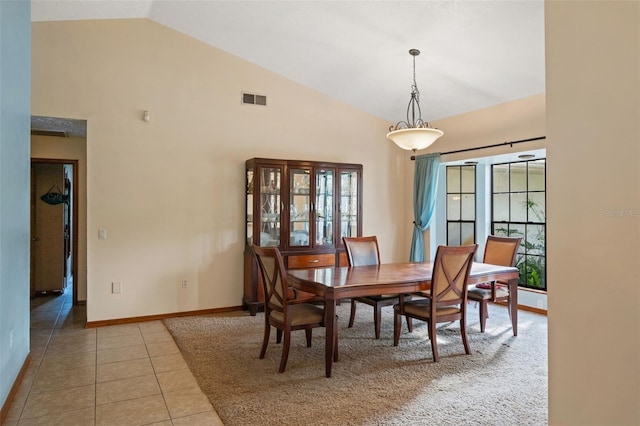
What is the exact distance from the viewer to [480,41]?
3.98 meters

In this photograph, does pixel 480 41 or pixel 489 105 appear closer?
pixel 480 41

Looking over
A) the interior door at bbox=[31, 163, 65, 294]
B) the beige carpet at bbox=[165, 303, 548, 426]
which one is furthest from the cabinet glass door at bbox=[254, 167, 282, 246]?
the interior door at bbox=[31, 163, 65, 294]

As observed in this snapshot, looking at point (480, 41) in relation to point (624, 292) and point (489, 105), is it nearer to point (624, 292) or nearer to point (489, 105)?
point (489, 105)

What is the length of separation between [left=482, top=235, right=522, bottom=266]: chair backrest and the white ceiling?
1.72 meters

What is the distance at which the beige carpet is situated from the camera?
2.55 m

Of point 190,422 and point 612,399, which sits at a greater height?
point 612,399

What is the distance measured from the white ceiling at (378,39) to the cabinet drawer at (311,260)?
231 cm

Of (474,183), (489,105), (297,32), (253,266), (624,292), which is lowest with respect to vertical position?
(253,266)

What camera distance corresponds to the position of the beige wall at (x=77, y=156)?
17.7 feet

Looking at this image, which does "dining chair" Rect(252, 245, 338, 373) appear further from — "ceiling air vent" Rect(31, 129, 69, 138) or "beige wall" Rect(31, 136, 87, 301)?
"ceiling air vent" Rect(31, 129, 69, 138)

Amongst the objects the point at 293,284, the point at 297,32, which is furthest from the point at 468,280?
the point at 297,32

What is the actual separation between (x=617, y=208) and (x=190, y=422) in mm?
2483

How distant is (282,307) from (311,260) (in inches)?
81.1

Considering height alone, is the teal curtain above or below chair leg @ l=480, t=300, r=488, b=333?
above
